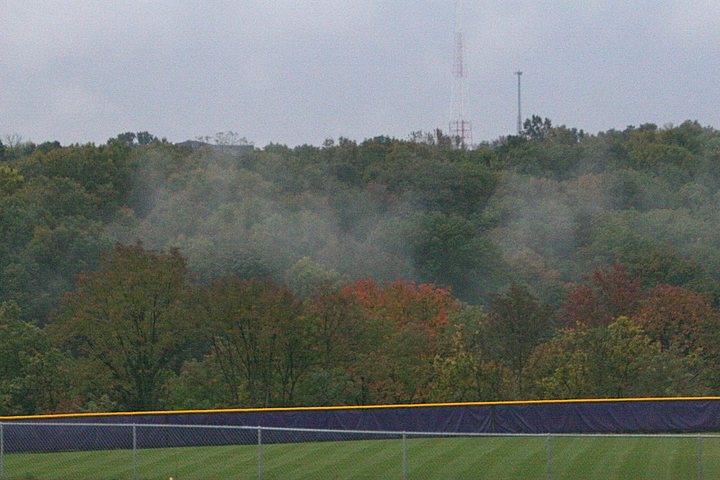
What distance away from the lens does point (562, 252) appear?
4395 inches

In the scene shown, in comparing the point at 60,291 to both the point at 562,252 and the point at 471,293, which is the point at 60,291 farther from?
the point at 562,252

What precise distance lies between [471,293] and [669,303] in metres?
28.1

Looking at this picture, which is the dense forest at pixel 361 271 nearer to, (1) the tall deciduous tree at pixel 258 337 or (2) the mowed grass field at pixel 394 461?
(1) the tall deciduous tree at pixel 258 337

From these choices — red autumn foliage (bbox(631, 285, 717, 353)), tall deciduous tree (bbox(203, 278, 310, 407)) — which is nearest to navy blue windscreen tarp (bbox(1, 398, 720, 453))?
tall deciduous tree (bbox(203, 278, 310, 407))

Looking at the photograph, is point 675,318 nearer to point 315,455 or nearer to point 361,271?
point 361,271

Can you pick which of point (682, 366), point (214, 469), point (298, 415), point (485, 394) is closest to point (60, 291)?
point (485, 394)

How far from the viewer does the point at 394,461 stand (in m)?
32.8

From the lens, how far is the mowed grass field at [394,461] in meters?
30.0

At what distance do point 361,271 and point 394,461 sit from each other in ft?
231

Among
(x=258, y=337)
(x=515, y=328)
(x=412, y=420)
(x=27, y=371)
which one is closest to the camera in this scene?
(x=412, y=420)

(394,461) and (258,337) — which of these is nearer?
(394,461)

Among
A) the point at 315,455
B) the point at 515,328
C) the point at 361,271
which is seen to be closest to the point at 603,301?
the point at 515,328

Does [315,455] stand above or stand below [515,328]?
below

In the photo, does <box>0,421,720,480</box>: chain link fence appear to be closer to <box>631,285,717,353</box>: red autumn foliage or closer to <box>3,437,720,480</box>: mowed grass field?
<box>3,437,720,480</box>: mowed grass field
